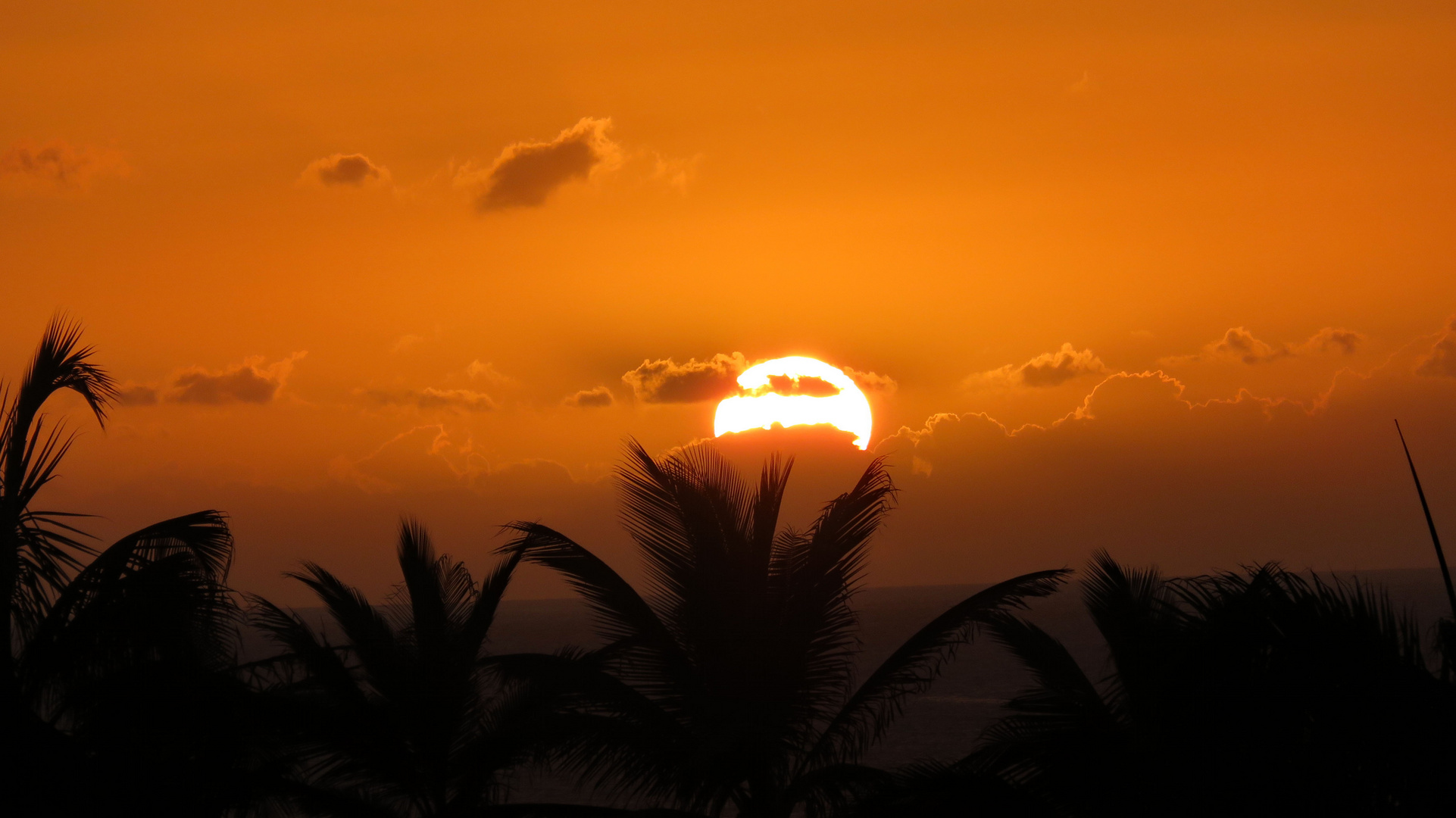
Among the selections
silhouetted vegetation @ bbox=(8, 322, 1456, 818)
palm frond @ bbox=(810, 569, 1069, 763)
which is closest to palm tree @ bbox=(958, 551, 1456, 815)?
silhouetted vegetation @ bbox=(8, 322, 1456, 818)

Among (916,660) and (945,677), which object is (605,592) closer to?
(916,660)

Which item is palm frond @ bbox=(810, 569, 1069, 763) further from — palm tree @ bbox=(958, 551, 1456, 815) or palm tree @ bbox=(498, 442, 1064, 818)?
palm tree @ bbox=(958, 551, 1456, 815)

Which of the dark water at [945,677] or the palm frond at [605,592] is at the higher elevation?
the palm frond at [605,592]

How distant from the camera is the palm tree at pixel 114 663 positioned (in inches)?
346

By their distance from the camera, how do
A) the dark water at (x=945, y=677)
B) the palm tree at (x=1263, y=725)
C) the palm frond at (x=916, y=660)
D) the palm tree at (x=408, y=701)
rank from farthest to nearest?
the dark water at (x=945, y=677) → the palm tree at (x=408, y=701) → the palm frond at (x=916, y=660) → the palm tree at (x=1263, y=725)

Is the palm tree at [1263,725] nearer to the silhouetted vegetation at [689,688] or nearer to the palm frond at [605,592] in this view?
the silhouetted vegetation at [689,688]

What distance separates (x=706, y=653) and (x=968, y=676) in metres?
86.6

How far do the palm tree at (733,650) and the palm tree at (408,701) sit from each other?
37.9 inches

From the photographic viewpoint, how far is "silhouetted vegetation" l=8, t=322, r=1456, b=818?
7316 mm

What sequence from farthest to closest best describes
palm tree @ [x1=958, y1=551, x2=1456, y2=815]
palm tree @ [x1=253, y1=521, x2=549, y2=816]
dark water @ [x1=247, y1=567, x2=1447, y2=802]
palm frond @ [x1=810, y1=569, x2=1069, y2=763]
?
dark water @ [x1=247, y1=567, x2=1447, y2=802]
palm tree @ [x1=253, y1=521, x2=549, y2=816]
palm frond @ [x1=810, y1=569, x2=1069, y2=763]
palm tree @ [x1=958, y1=551, x2=1456, y2=815]

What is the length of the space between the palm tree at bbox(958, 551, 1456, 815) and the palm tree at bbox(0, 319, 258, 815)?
6.07 m

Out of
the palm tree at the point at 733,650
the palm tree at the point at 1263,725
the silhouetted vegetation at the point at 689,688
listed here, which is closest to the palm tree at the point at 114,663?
the silhouetted vegetation at the point at 689,688

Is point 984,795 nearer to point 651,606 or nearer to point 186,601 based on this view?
point 651,606

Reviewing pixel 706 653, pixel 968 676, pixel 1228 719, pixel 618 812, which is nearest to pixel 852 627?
pixel 706 653
